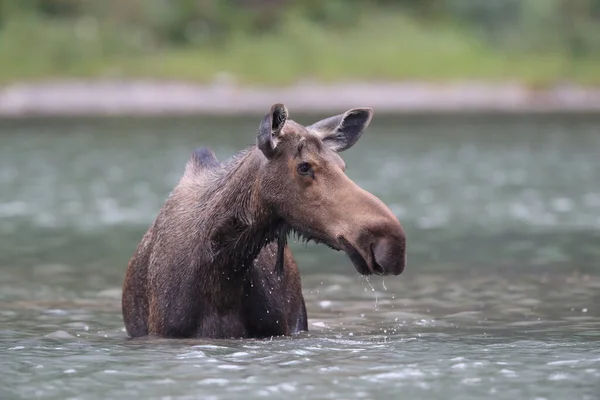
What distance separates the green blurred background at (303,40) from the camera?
51.1 metres

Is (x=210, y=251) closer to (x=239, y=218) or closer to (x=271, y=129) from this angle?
(x=239, y=218)

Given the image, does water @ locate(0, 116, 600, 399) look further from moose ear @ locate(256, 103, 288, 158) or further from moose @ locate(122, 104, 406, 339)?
moose ear @ locate(256, 103, 288, 158)

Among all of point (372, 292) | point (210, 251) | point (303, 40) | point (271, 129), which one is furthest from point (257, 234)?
point (303, 40)

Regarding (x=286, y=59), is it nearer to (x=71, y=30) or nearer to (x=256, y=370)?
(x=71, y=30)

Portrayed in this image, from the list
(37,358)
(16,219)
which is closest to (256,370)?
(37,358)

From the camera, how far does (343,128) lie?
11742 millimetres

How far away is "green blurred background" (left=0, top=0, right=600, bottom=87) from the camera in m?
51.1

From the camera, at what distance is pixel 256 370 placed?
1082 centimetres

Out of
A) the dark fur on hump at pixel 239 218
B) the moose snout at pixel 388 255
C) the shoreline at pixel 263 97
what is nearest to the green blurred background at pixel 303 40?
the shoreline at pixel 263 97

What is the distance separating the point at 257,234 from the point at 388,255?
1.46 metres

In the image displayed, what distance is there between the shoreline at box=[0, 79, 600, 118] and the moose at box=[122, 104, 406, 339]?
35919 millimetres

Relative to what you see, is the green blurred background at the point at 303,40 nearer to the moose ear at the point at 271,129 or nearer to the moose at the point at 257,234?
the moose at the point at 257,234

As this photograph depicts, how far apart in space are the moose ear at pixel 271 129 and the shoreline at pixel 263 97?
37.1 m

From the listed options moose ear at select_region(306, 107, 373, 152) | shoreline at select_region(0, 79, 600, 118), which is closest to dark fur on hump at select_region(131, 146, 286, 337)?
moose ear at select_region(306, 107, 373, 152)
